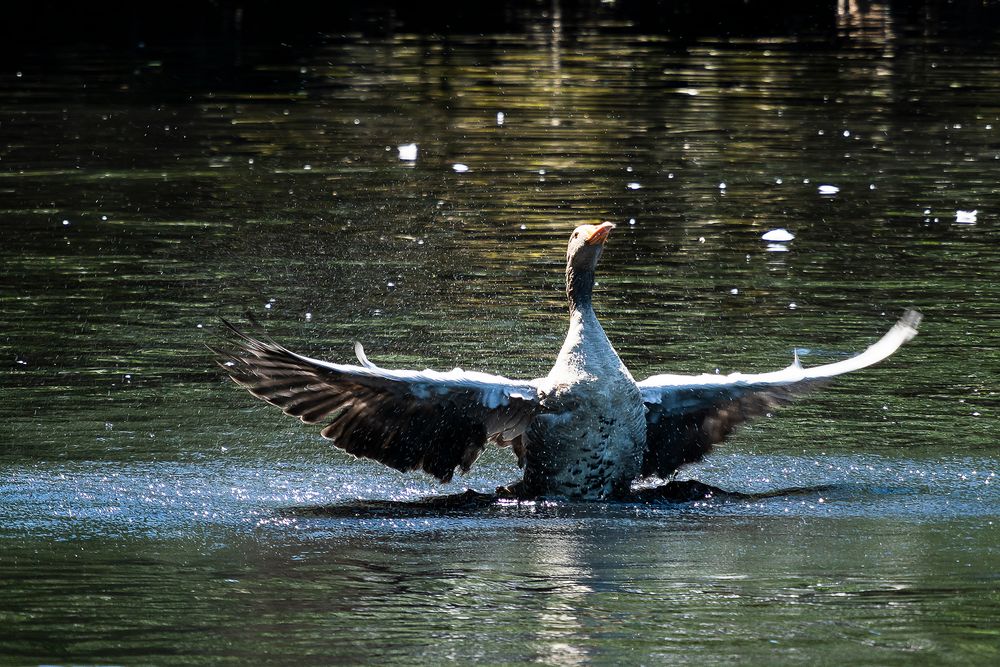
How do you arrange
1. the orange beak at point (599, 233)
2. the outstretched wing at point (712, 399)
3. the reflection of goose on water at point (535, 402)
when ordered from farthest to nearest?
1. the outstretched wing at point (712, 399)
2. the orange beak at point (599, 233)
3. the reflection of goose on water at point (535, 402)

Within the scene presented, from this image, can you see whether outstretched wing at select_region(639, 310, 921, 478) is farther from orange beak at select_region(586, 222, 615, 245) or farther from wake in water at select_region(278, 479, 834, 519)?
orange beak at select_region(586, 222, 615, 245)

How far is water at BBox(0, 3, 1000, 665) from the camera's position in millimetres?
6941

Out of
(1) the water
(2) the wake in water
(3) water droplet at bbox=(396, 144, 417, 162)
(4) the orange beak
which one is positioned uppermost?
(4) the orange beak

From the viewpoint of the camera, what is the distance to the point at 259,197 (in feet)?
59.6

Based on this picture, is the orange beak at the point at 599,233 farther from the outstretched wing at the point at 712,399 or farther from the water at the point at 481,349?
the water at the point at 481,349

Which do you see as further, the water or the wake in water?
the wake in water

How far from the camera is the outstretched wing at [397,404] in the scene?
8641 mm

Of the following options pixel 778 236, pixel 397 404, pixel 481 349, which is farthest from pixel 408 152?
pixel 397 404

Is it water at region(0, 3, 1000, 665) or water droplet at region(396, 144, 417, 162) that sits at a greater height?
water droplet at region(396, 144, 417, 162)

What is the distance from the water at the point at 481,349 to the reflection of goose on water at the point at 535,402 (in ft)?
1.02

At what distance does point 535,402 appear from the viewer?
9.03m

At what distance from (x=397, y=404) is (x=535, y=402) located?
28.6 inches

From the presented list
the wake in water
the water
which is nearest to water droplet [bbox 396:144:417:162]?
the water

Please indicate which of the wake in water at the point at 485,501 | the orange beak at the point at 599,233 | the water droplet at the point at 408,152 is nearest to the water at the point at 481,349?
the wake in water at the point at 485,501
